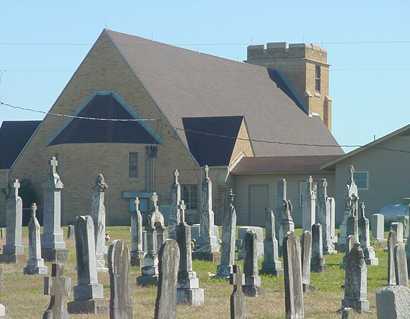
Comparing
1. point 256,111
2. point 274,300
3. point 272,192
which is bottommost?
point 274,300

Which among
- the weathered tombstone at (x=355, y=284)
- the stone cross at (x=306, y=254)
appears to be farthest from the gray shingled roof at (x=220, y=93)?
the weathered tombstone at (x=355, y=284)

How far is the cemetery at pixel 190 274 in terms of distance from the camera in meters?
17.0

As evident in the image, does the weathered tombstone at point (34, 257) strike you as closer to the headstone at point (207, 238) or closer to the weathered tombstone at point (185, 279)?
the weathered tombstone at point (185, 279)

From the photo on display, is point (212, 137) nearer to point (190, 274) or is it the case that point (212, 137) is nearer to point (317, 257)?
point (317, 257)

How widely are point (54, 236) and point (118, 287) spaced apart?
14.9 meters

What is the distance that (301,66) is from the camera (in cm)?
8569

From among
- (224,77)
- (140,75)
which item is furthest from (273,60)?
(140,75)

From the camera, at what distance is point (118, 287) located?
17094mm

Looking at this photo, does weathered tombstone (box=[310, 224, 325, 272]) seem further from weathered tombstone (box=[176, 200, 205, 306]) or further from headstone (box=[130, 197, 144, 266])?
weathered tombstone (box=[176, 200, 205, 306])

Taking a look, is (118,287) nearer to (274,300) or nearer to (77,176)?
(274,300)

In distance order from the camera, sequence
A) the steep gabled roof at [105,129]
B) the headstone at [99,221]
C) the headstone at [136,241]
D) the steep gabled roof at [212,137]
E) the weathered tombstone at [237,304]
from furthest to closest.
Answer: the steep gabled roof at [105,129] < the steep gabled roof at [212,137] < the headstone at [136,241] < the headstone at [99,221] < the weathered tombstone at [237,304]

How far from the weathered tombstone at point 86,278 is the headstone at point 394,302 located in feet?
30.8

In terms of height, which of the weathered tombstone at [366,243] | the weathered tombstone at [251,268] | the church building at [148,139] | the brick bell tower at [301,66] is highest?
the brick bell tower at [301,66]

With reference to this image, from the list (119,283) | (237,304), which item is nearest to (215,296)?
(237,304)
